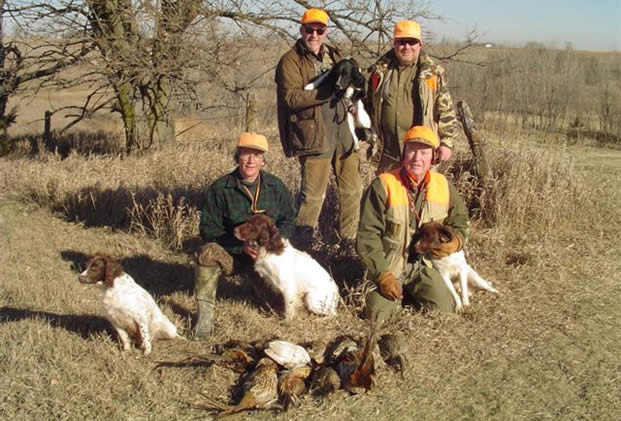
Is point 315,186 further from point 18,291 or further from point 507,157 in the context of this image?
point 507,157

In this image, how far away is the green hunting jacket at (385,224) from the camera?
14.5ft

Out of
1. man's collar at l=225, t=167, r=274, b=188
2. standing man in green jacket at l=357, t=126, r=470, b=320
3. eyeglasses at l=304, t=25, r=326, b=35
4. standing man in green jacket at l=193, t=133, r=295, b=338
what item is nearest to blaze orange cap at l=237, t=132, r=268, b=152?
standing man in green jacket at l=193, t=133, r=295, b=338

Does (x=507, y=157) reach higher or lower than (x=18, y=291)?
higher

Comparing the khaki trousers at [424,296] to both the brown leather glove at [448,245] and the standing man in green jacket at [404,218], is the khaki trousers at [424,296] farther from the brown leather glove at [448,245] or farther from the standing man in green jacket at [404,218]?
the brown leather glove at [448,245]

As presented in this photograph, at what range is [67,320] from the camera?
4688 millimetres

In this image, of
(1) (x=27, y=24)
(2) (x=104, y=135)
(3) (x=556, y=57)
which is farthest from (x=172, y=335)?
(3) (x=556, y=57)

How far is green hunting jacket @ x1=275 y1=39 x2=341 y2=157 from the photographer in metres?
4.93

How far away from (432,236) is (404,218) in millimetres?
235

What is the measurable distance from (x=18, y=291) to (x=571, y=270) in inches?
189

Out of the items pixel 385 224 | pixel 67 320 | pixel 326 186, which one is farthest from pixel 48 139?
pixel 385 224

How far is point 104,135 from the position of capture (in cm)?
1288

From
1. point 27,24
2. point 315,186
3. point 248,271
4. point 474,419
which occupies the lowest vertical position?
point 474,419

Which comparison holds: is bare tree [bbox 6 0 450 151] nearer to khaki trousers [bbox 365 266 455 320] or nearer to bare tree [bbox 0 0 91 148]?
bare tree [bbox 0 0 91 148]

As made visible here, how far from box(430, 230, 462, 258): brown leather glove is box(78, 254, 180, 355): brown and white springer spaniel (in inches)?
78.1
